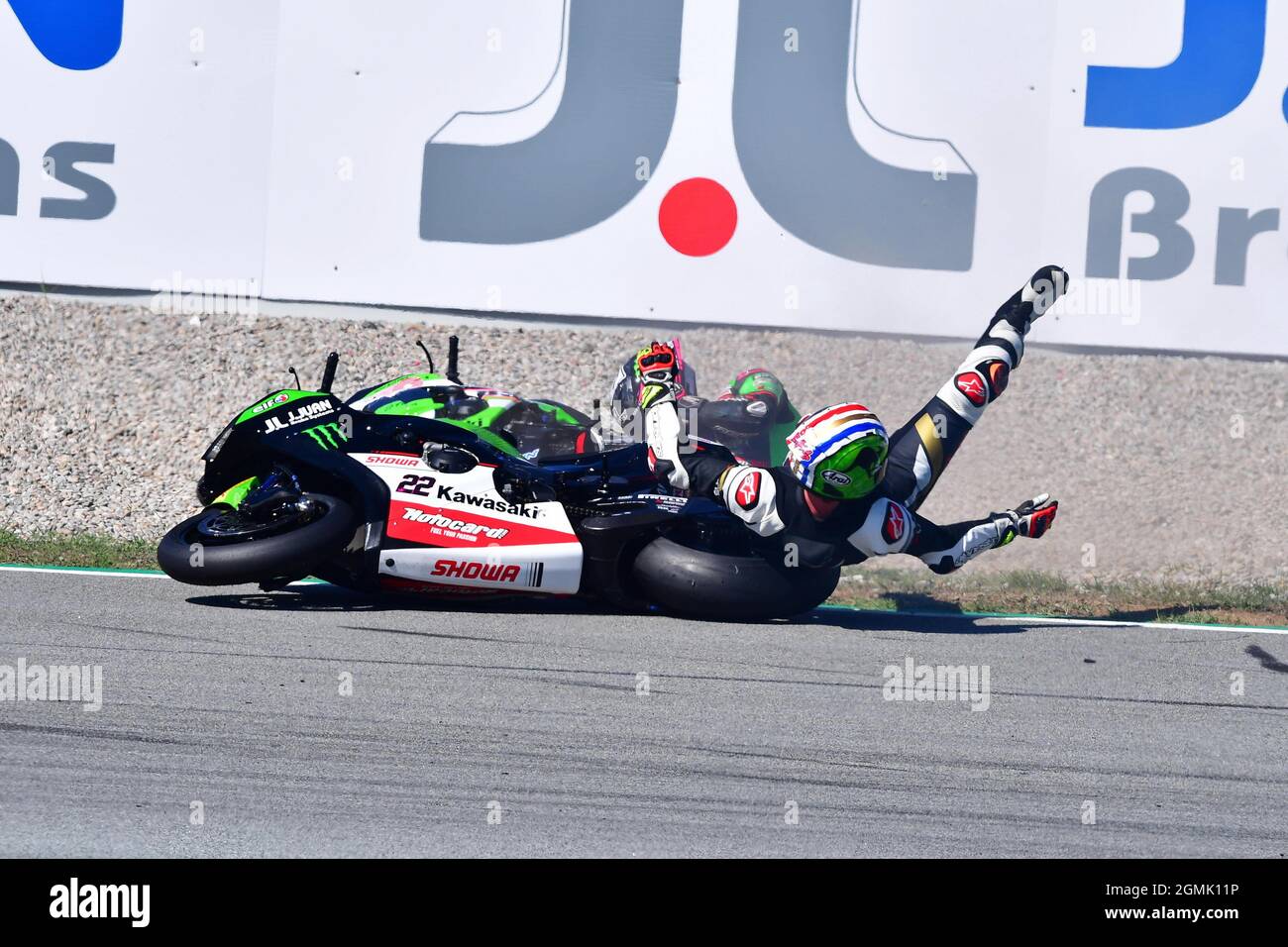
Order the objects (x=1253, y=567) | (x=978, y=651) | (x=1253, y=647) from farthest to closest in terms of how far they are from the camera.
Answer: (x=1253, y=567) → (x=1253, y=647) → (x=978, y=651)

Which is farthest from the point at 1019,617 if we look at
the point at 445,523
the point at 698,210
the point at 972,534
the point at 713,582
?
the point at 698,210

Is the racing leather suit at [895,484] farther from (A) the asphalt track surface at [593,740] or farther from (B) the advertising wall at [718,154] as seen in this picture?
(B) the advertising wall at [718,154]

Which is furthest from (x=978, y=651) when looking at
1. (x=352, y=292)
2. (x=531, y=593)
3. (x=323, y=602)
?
(x=352, y=292)

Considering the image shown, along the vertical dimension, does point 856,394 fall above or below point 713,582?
above


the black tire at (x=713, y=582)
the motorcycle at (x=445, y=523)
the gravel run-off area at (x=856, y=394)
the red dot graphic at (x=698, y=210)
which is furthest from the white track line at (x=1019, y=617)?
the red dot graphic at (x=698, y=210)

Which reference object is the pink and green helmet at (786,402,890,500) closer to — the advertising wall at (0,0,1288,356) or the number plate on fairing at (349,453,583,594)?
the number plate on fairing at (349,453,583,594)

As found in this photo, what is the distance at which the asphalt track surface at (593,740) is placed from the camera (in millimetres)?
4062

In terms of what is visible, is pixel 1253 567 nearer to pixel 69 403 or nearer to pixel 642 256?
pixel 642 256

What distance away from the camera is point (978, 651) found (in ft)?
21.9

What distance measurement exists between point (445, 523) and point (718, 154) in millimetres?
4894

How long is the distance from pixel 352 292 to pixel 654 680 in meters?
5.86

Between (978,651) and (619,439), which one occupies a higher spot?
(619,439)

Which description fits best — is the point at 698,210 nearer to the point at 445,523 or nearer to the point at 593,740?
the point at 445,523

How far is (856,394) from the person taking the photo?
11141mm
